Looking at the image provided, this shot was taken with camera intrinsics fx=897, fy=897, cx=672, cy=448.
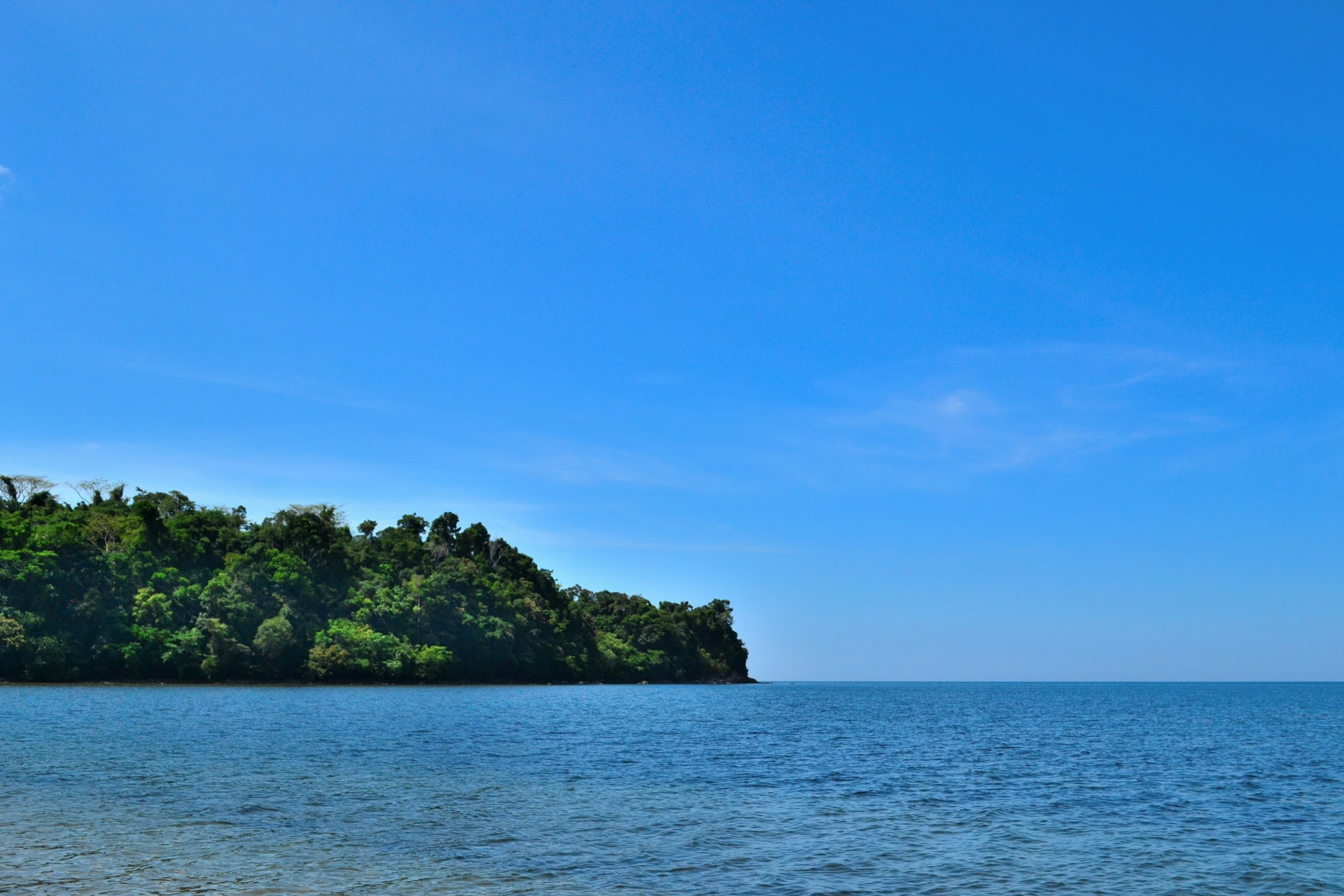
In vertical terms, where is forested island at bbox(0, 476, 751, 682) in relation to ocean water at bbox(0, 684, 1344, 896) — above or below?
above

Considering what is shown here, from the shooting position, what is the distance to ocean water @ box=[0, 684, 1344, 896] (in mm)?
20234

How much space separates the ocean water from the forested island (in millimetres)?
45259

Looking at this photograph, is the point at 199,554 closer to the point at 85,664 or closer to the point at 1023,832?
the point at 85,664

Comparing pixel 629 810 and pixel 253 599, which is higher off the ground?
pixel 253 599

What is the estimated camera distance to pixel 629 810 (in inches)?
1156

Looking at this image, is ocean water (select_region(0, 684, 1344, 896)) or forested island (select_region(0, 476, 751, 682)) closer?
ocean water (select_region(0, 684, 1344, 896))

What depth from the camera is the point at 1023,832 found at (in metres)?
26.6

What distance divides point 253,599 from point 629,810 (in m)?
103

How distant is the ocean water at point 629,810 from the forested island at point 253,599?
45259 millimetres

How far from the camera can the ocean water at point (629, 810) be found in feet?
66.4

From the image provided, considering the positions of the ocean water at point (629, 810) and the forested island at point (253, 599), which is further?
the forested island at point (253, 599)

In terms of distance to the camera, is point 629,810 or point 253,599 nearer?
point 629,810

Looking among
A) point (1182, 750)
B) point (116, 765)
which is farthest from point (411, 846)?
point (1182, 750)

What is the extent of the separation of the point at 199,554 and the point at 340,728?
80.0 metres
